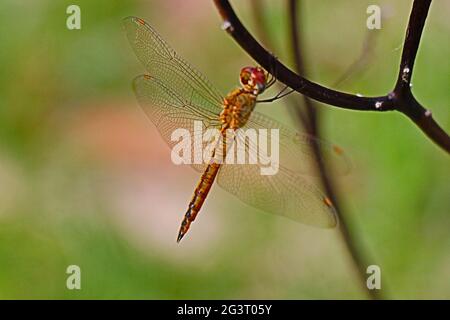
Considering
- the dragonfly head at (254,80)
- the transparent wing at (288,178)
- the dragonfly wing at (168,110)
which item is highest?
the dragonfly wing at (168,110)

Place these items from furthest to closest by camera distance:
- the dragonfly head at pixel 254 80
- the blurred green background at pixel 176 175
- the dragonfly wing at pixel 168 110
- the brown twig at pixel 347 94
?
1. the blurred green background at pixel 176 175
2. the dragonfly wing at pixel 168 110
3. the dragonfly head at pixel 254 80
4. the brown twig at pixel 347 94

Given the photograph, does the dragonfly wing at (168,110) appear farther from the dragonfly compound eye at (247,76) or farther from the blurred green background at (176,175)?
the blurred green background at (176,175)

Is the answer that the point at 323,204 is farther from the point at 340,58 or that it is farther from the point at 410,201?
the point at 340,58

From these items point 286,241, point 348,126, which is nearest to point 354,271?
point 286,241

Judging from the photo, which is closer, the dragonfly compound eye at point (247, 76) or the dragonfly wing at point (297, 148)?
the dragonfly compound eye at point (247, 76)

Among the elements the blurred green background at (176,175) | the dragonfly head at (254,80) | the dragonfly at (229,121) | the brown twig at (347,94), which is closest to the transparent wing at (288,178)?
the dragonfly at (229,121)

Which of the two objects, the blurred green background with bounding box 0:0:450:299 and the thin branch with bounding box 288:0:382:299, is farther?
the blurred green background with bounding box 0:0:450:299

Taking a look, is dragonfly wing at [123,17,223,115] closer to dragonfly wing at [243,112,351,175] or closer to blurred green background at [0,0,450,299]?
dragonfly wing at [243,112,351,175]

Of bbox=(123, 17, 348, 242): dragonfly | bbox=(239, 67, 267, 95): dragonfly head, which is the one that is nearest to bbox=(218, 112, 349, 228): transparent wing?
bbox=(123, 17, 348, 242): dragonfly
